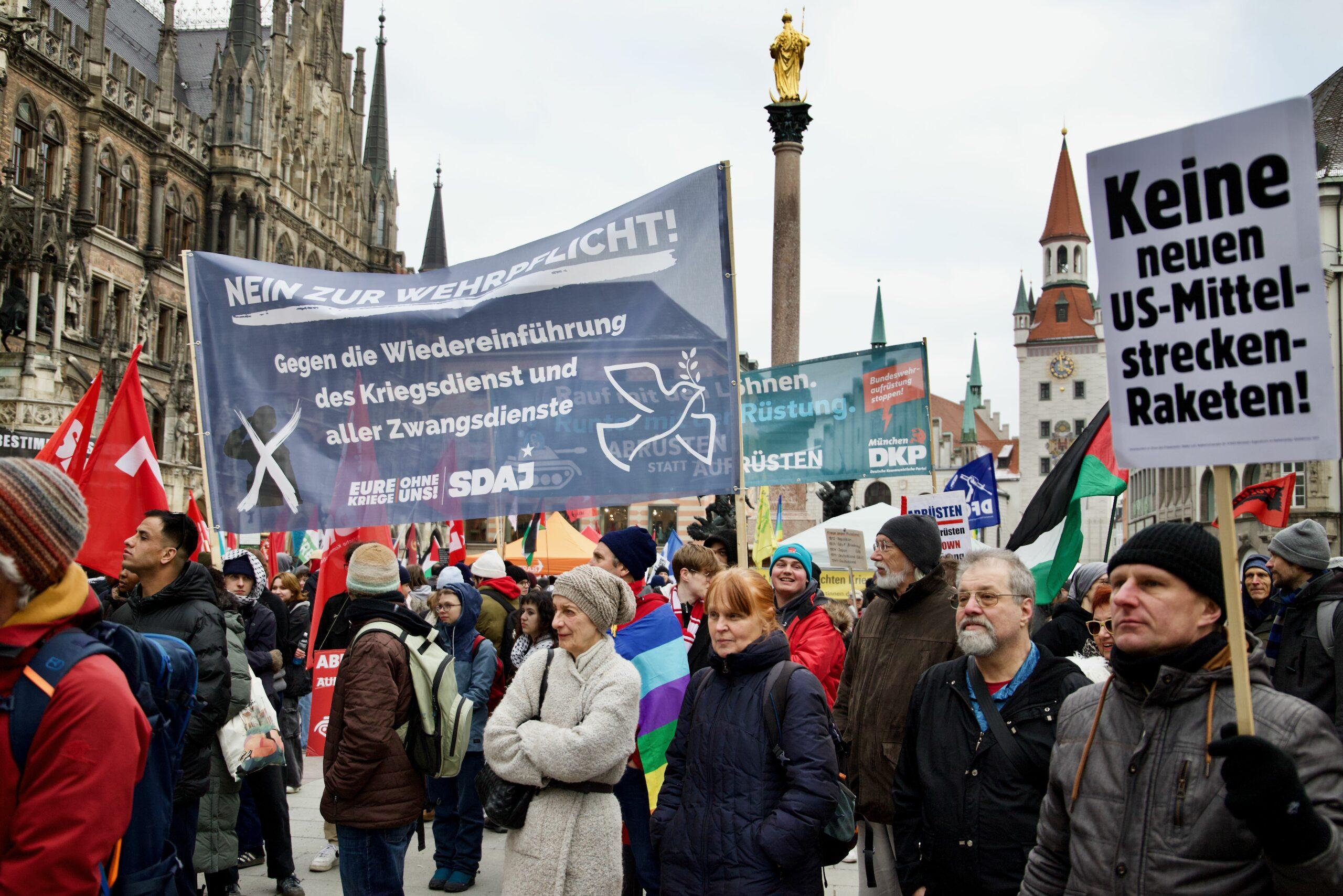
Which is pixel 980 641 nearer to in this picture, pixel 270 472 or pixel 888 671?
pixel 888 671

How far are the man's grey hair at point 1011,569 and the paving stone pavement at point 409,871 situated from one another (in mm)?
3142

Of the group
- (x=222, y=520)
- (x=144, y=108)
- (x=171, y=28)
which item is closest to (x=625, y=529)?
(x=222, y=520)

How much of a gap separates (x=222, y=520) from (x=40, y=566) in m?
3.41

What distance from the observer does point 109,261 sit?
109 ft

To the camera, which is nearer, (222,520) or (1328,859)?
(1328,859)

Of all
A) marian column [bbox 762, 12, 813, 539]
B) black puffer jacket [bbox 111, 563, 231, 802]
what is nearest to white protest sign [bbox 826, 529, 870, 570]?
black puffer jacket [bbox 111, 563, 231, 802]

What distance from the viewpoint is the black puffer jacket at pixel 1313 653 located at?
5.14 m

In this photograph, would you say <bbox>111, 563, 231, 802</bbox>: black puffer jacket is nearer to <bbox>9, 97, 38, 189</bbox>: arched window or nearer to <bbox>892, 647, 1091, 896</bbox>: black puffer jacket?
<bbox>892, 647, 1091, 896</bbox>: black puffer jacket

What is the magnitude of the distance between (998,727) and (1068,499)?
373 centimetres

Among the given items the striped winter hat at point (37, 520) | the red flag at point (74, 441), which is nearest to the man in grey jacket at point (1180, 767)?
the striped winter hat at point (37, 520)

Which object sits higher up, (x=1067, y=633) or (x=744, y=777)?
(x=1067, y=633)

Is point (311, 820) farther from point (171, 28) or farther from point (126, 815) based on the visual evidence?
point (171, 28)

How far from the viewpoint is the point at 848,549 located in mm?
10328

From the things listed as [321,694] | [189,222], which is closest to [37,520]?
[321,694]
